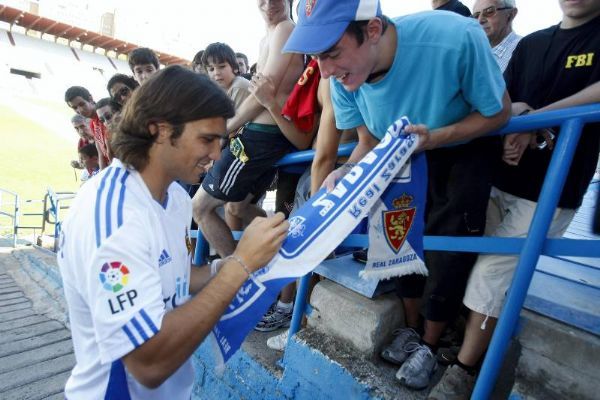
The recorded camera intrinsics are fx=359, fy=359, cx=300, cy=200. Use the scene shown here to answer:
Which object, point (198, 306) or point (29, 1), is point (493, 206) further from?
point (29, 1)

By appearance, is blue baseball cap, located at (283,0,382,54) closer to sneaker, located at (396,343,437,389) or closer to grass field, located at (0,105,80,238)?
sneaker, located at (396,343,437,389)

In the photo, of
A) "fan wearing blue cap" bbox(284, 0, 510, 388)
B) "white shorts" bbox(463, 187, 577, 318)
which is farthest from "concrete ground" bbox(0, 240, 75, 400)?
"white shorts" bbox(463, 187, 577, 318)

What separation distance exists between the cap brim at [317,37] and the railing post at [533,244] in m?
0.83

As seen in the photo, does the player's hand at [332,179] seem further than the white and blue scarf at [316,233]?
Yes

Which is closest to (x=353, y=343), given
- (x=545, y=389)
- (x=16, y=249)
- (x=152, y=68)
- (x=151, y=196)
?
(x=545, y=389)

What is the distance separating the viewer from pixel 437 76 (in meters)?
1.37

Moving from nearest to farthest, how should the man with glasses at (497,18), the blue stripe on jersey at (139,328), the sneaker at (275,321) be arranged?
the blue stripe on jersey at (139,328)
the sneaker at (275,321)
the man with glasses at (497,18)

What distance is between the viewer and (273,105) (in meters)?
2.16

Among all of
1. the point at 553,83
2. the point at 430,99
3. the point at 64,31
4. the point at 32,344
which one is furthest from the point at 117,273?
the point at 64,31

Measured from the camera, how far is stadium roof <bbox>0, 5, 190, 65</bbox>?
3169 centimetres

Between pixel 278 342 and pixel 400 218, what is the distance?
113 centimetres

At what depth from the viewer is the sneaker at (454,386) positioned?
1442 mm

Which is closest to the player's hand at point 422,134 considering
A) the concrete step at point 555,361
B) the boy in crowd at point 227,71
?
the concrete step at point 555,361

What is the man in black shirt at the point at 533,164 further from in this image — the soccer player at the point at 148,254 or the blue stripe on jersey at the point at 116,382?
the blue stripe on jersey at the point at 116,382
